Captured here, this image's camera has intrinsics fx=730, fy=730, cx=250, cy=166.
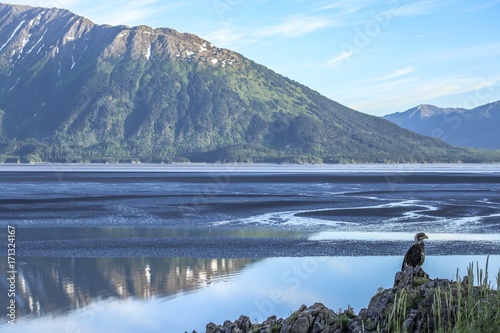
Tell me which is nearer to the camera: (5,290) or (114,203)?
(5,290)

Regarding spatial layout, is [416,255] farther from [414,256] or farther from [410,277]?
[410,277]

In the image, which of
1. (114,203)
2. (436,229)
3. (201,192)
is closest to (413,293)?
(436,229)

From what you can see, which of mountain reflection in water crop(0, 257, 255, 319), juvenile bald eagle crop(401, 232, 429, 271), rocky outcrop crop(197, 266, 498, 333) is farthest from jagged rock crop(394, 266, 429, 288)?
mountain reflection in water crop(0, 257, 255, 319)

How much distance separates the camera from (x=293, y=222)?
204 ft

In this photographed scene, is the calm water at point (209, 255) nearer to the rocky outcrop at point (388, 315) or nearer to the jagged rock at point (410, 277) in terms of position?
the rocky outcrop at point (388, 315)

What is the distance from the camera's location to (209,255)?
44188mm

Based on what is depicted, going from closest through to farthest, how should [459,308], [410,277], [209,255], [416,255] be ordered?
1. [459,308]
2. [410,277]
3. [416,255]
4. [209,255]

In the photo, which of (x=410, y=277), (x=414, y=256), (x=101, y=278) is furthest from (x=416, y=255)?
(x=101, y=278)

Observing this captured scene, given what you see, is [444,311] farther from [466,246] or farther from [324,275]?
[466,246]

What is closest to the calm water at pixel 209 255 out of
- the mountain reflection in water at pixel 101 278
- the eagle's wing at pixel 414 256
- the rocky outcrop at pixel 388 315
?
the mountain reflection in water at pixel 101 278

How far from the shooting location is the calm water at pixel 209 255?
99.7 ft

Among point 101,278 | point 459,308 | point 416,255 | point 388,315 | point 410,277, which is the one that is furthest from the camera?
point 101,278

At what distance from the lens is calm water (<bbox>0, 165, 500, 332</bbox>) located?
30375 millimetres

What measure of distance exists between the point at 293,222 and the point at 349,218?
252 inches
